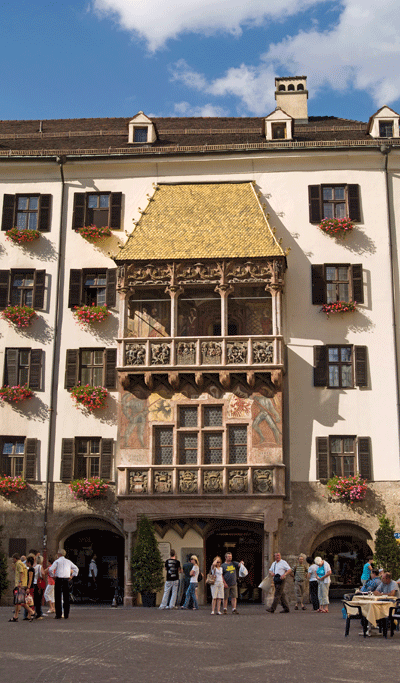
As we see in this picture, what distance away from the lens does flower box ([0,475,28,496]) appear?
3025cm

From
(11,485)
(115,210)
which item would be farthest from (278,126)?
(11,485)

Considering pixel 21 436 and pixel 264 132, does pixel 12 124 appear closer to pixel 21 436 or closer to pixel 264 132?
pixel 264 132

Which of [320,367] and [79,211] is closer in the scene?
[320,367]

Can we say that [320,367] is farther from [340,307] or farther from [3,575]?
[3,575]

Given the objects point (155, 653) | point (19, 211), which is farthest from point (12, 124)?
point (155, 653)

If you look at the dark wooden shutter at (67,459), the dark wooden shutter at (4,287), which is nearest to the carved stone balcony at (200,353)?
the dark wooden shutter at (67,459)

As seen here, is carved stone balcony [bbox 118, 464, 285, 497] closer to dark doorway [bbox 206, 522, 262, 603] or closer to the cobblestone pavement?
dark doorway [bbox 206, 522, 262, 603]

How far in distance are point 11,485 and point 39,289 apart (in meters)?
7.51

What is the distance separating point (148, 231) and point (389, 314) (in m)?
9.47

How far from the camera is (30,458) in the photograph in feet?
101

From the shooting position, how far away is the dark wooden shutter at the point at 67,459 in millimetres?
30516

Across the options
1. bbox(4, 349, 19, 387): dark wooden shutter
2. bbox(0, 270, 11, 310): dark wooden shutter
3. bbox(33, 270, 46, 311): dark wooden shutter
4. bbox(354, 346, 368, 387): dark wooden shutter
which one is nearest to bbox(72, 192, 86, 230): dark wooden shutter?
bbox(33, 270, 46, 311): dark wooden shutter

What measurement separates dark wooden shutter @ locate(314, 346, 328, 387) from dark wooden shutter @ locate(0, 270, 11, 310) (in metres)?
11.9

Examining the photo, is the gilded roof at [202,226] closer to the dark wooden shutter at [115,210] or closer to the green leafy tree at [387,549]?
the dark wooden shutter at [115,210]
